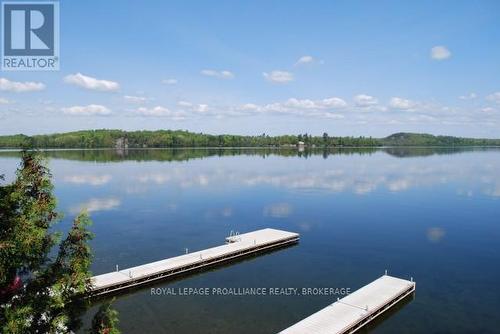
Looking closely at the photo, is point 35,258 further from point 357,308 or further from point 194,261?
point 194,261

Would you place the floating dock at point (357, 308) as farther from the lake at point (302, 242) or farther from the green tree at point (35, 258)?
the green tree at point (35, 258)

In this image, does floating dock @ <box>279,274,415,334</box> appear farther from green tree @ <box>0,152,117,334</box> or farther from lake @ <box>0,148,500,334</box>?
green tree @ <box>0,152,117,334</box>

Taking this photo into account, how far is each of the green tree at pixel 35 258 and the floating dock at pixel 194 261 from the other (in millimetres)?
15176

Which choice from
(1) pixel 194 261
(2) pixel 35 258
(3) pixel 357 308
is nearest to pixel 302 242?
(1) pixel 194 261

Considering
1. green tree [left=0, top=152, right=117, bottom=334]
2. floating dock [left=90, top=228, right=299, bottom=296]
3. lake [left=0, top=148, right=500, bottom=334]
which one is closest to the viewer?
green tree [left=0, top=152, right=117, bottom=334]

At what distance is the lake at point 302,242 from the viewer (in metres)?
32.8

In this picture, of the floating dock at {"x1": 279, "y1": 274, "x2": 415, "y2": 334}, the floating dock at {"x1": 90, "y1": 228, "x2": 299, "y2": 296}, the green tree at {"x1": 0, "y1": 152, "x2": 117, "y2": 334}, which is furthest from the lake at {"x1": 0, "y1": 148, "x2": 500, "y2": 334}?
the green tree at {"x1": 0, "y1": 152, "x2": 117, "y2": 334}

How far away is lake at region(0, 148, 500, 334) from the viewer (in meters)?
32.8

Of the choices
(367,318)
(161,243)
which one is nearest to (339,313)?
(367,318)

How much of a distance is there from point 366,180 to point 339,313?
94661 mm

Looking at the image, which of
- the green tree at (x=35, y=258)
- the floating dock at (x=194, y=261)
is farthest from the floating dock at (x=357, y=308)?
the green tree at (x=35, y=258)

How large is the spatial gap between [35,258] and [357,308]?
2573 cm

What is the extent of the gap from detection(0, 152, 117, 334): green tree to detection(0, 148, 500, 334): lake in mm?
1638

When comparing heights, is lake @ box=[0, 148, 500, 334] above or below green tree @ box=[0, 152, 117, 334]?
below
